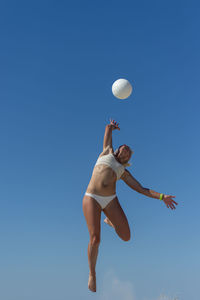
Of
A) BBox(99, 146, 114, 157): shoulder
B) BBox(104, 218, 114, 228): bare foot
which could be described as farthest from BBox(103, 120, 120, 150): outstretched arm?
BBox(104, 218, 114, 228): bare foot

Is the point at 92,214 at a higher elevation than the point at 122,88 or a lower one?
lower

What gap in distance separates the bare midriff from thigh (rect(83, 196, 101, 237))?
25cm

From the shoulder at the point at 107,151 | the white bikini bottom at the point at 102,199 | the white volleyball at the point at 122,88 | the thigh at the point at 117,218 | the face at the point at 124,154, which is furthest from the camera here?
the white volleyball at the point at 122,88

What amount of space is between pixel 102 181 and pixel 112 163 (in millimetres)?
523

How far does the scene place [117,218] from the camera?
992 centimetres

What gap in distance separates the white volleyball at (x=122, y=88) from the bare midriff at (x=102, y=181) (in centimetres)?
215

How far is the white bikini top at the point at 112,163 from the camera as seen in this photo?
32.6ft

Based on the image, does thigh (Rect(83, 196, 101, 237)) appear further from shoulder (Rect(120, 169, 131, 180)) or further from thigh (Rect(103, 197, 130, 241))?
shoulder (Rect(120, 169, 131, 180))

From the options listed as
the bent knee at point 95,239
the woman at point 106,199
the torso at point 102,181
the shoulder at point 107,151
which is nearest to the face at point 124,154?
the woman at point 106,199

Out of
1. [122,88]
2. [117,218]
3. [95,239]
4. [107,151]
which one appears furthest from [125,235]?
[122,88]

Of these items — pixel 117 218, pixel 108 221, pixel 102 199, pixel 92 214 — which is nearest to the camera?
pixel 92 214

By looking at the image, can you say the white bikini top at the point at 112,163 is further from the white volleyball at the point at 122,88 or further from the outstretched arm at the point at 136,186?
the white volleyball at the point at 122,88

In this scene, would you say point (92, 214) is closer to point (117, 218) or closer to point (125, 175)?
point (117, 218)

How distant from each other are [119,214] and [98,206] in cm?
59
